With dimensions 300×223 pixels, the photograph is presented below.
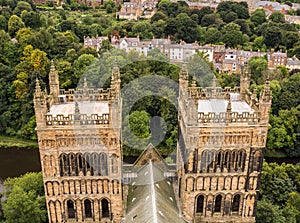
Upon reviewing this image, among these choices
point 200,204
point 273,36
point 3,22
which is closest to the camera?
point 200,204

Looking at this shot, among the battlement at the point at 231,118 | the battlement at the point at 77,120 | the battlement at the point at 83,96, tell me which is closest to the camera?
the battlement at the point at 77,120

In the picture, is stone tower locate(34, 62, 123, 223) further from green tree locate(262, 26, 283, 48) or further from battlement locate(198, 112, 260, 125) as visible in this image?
green tree locate(262, 26, 283, 48)

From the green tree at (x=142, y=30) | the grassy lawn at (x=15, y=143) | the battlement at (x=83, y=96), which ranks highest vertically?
the green tree at (x=142, y=30)

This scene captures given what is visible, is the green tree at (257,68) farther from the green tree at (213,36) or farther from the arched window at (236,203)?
the arched window at (236,203)

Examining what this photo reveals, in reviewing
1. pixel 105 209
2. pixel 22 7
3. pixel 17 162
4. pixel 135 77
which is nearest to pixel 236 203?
pixel 105 209

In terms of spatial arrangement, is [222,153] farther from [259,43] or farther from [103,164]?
[259,43]

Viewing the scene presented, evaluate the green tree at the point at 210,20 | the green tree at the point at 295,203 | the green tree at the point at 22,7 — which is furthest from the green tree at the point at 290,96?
the green tree at the point at 22,7

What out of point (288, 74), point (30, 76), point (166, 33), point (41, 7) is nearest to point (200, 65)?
point (288, 74)
